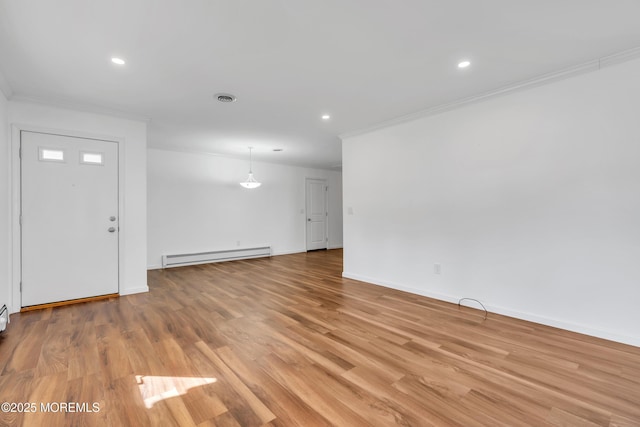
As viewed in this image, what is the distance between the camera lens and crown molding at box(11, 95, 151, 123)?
3274 mm

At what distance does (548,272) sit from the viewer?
2783mm

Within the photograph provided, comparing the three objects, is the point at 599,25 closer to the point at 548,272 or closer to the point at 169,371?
the point at 548,272

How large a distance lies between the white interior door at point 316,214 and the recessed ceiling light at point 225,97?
500 cm

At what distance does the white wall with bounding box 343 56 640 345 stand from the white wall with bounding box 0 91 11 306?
4.54m

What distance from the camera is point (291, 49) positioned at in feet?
7.55

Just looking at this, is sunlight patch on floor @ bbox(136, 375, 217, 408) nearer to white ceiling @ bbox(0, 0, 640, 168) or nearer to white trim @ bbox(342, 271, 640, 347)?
white ceiling @ bbox(0, 0, 640, 168)

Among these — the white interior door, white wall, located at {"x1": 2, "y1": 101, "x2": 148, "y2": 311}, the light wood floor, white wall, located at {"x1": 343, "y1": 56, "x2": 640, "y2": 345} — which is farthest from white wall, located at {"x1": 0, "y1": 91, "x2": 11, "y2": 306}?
the white interior door

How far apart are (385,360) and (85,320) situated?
3109 mm

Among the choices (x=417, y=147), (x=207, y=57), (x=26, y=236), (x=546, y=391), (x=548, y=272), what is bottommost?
(x=546, y=391)

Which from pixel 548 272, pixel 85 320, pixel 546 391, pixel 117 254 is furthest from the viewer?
pixel 117 254

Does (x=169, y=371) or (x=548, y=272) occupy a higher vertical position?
(x=548, y=272)

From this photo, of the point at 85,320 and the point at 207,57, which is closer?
the point at 207,57

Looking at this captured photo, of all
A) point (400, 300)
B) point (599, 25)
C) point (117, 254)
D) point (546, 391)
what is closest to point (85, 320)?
point (117, 254)

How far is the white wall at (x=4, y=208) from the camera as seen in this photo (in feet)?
9.66
